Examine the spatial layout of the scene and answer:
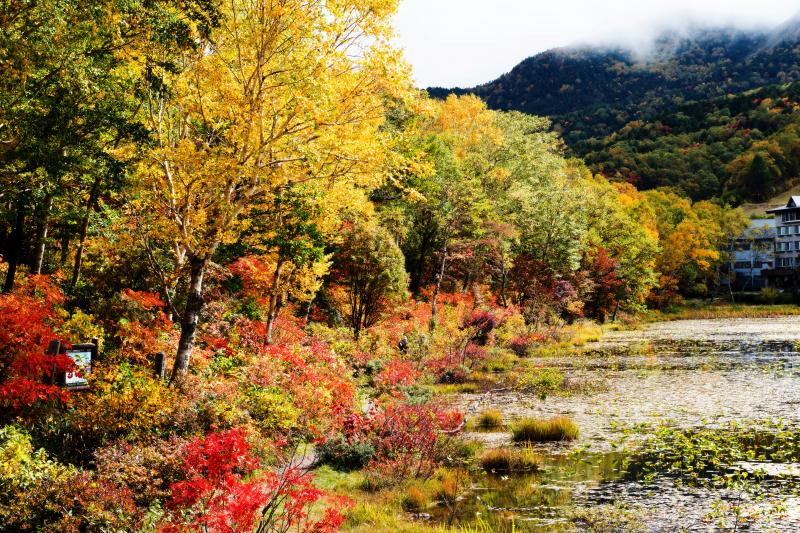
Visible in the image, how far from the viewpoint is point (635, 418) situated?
16.9 m

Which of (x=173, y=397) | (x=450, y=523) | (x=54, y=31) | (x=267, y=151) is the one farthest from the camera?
(x=267, y=151)

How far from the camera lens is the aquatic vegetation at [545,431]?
14820 millimetres

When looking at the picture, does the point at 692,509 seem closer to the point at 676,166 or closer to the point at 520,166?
the point at 520,166

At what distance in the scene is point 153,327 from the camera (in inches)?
634

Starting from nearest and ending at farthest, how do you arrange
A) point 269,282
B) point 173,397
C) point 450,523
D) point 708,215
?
point 450,523 → point 173,397 → point 269,282 → point 708,215

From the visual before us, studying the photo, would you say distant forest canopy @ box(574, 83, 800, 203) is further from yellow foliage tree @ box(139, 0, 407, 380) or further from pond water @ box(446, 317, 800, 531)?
yellow foliage tree @ box(139, 0, 407, 380)

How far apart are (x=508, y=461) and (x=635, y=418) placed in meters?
6.20

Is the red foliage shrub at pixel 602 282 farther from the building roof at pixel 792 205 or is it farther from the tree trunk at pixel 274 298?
the building roof at pixel 792 205

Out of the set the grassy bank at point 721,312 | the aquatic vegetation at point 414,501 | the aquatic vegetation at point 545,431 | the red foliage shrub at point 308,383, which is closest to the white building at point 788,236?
the grassy bank at point 721,312

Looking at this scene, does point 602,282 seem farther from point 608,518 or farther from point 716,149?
point 716,149

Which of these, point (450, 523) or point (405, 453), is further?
point (405, 453)

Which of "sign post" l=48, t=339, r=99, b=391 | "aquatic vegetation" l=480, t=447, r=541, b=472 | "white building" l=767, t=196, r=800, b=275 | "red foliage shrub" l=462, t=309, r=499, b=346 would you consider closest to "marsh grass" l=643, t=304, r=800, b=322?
"white building" l=767, t=196, r=800, b=275

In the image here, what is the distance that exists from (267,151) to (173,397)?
5662 millimetres

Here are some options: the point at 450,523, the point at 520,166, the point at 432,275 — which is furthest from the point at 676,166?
the point at 450,523
